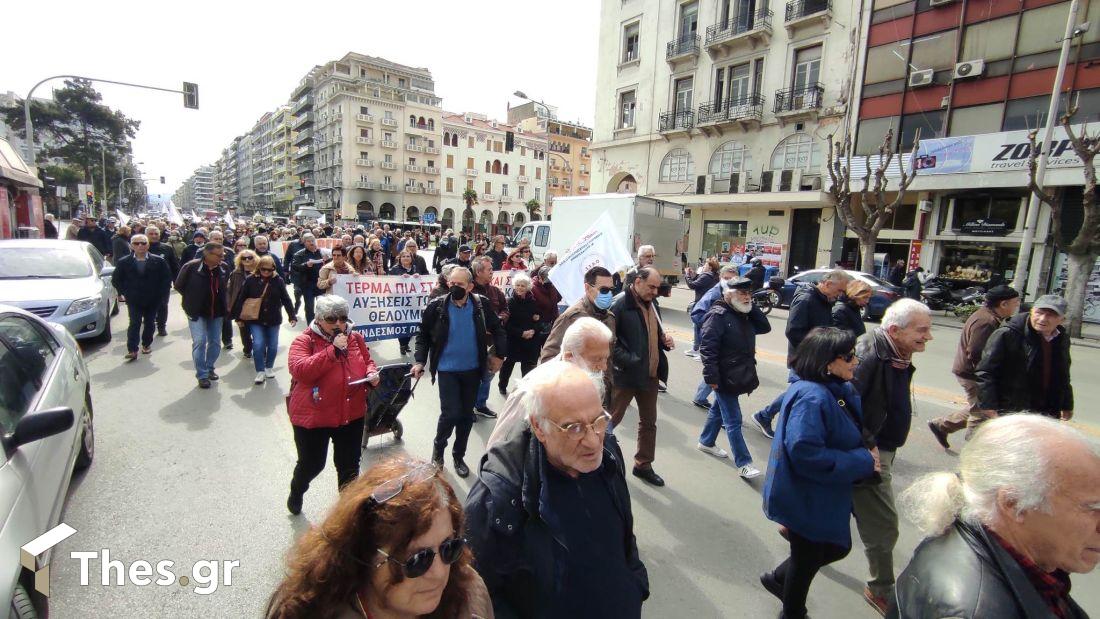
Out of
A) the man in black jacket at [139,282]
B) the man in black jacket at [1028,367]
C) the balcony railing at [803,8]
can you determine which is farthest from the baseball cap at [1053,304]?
the balcony railing at [803,8]

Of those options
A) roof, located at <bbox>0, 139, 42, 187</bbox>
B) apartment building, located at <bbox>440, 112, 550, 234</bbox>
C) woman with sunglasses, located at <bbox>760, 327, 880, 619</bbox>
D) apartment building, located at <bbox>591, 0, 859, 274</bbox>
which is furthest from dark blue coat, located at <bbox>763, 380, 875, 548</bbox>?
apartment building, located at <bbox>440, 112, 550, 234</bbox>

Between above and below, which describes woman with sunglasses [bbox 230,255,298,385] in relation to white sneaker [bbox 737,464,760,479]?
above

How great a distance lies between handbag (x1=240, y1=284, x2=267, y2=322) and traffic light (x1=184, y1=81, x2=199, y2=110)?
1381 centimetres

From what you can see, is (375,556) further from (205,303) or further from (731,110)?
(731,110)

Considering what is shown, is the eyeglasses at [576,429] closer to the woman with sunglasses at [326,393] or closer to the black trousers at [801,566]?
the black trousers at [801,566]

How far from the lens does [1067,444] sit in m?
1.41

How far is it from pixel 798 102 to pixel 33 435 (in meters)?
28.7

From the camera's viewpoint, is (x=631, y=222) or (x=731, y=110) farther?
(x=731, y=110)

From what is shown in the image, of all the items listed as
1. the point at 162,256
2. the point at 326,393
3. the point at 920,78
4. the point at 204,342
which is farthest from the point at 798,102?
the point at 326,393

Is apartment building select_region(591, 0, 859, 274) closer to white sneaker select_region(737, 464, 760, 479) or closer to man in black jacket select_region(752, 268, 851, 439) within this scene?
man in black jacket select_region(752, 268, 851, 439)

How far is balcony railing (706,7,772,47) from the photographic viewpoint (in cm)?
2542

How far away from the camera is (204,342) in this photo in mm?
6305

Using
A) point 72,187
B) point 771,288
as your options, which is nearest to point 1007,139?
point 771,288

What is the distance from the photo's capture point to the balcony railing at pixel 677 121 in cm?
2844
